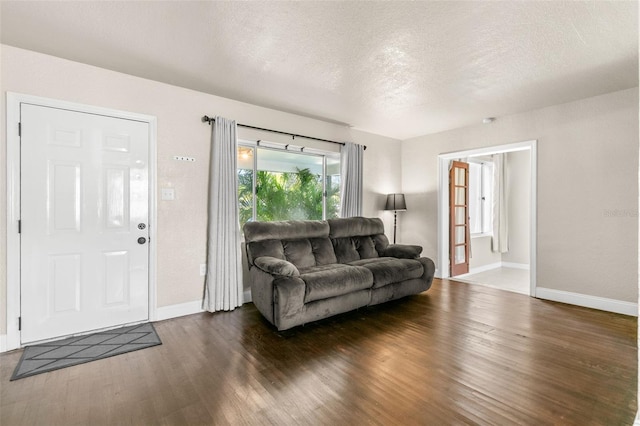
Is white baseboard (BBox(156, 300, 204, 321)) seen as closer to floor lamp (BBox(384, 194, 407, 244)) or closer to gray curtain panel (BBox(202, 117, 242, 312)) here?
gray curtain panel (BBox(202, 117, 242, 312))

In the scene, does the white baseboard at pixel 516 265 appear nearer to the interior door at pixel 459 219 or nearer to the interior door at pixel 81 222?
the interior door at pixel 459 219

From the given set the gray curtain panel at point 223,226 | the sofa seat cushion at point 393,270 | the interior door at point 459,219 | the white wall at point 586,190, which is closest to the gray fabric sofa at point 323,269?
the sofa seat cushion at point 393,270

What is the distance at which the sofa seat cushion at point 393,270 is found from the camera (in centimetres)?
343

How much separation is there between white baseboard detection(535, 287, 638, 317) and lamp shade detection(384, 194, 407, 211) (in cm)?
226

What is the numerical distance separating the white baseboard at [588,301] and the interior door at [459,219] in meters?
1.42

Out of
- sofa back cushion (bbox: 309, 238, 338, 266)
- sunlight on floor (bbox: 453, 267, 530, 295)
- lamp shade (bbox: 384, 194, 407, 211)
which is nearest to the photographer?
sofa back cushion (bbox: 309, 238, 338, 266)

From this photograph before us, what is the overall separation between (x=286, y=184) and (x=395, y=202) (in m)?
2.06

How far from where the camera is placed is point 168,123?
328 cm

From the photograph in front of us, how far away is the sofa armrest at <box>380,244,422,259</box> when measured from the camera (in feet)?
13.5

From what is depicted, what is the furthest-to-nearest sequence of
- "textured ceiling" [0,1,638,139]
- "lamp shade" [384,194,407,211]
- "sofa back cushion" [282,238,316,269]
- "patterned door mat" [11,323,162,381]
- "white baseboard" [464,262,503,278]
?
"white baseboard" [464,262,503,278], "lamp shade" [384,194,407,211], "sofa back cushion" [282,238,316,269], "patterned door mat" [11,323,162,381], "textured ceiling" [0,1,638,139]

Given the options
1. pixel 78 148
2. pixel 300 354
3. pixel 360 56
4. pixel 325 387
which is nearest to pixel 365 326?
pixel 300 354

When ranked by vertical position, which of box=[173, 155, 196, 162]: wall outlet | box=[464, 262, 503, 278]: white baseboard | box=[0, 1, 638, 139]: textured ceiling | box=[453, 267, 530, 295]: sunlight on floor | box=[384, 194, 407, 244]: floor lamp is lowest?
box=[453, 267, 530, 295]: sunlight on floor

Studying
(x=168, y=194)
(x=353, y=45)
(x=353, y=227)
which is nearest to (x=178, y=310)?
(x=168, y=194)

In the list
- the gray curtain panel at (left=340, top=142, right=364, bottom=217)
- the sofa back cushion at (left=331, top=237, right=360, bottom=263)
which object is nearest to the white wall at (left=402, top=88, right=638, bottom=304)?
the gray curtain panel at (left=340, top=142, right=364, bottom=217)
